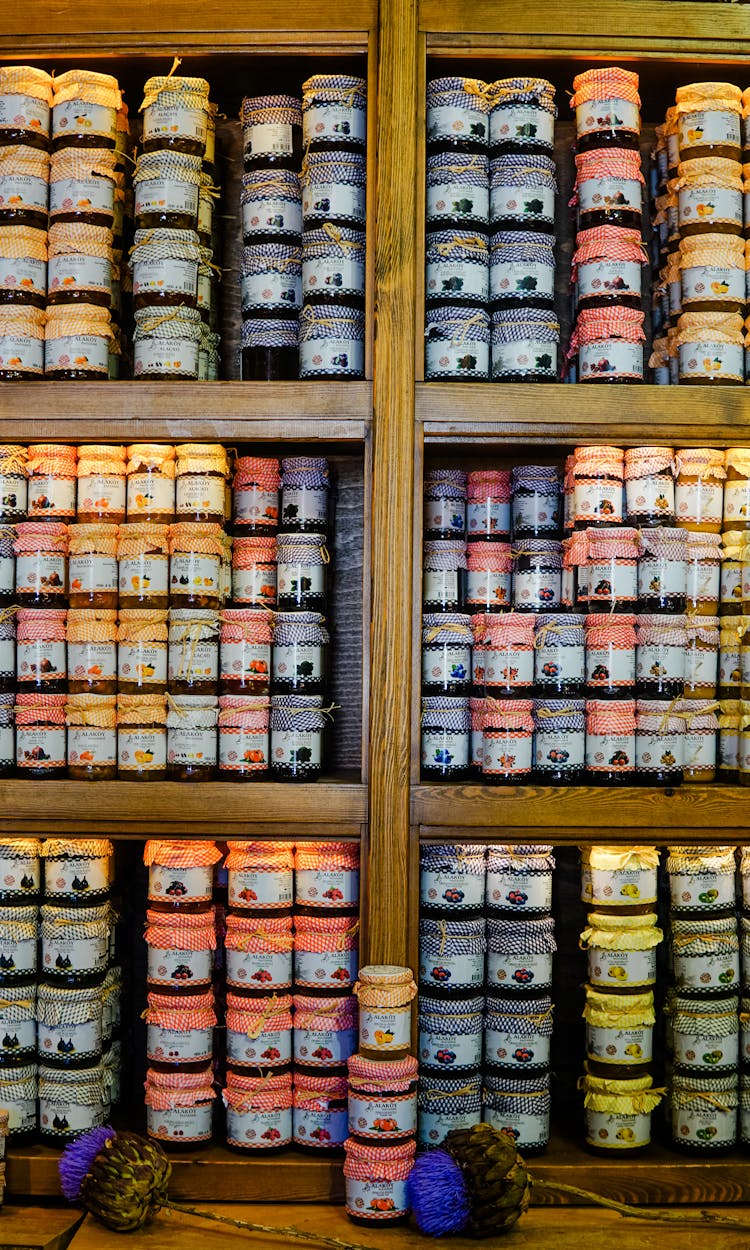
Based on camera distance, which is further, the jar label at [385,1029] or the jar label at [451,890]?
the jar label at [451,890]

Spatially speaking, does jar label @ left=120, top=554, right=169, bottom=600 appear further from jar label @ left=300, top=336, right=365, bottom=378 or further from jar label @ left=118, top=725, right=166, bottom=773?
jar label @ left=300, top=336, right=365, bottom=378

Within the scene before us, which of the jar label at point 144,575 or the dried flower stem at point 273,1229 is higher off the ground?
the jar label at point 144,575

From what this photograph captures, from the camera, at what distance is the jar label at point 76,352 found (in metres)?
2.03

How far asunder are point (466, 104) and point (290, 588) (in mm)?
905

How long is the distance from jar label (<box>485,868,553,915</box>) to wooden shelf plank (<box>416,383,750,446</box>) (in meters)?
0.76

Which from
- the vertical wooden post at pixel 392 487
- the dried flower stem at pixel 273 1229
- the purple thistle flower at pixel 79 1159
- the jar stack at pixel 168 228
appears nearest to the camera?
the dried flower stem at pixel 273 1229

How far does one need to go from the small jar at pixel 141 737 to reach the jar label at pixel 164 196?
86cm

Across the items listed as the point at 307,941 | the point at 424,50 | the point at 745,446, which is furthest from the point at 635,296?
the point at 307,941

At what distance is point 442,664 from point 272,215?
0.87m

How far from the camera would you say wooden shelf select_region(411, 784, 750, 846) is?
1937mm

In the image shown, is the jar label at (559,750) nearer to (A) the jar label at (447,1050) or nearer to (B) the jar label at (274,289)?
(A) the jar label at (447,1050)

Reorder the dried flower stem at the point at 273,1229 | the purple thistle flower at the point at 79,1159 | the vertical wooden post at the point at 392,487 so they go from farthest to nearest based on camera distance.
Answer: the vertical wooden post at the point at 392,487
the purple thistle flower at the point at 79,1159
the dried flower stem at the point at 273,1229

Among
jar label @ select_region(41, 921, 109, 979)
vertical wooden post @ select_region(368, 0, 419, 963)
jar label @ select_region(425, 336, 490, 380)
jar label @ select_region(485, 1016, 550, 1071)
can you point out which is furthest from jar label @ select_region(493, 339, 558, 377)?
jar label @ select_region(41, 921, 109, 979)

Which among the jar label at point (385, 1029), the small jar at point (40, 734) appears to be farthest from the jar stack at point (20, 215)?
the jar label at point (385, 1029)
